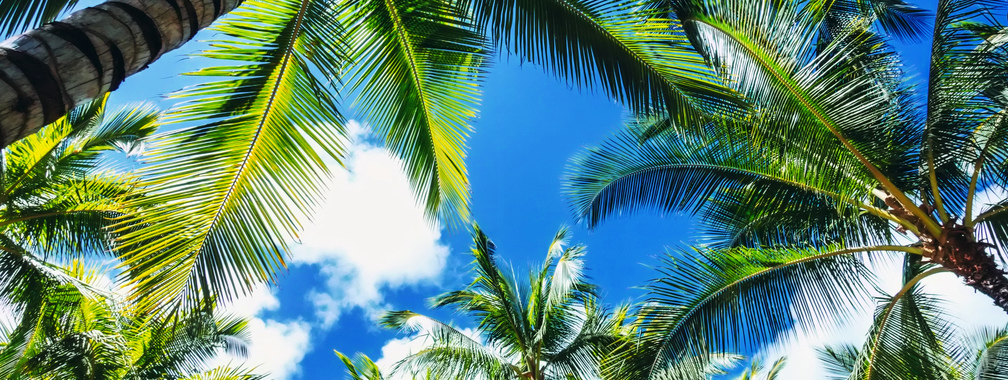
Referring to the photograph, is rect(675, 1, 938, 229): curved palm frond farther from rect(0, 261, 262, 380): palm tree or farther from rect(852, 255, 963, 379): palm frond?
rect(0, 261, 262, 380): palm tree

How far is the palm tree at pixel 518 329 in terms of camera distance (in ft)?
34.5

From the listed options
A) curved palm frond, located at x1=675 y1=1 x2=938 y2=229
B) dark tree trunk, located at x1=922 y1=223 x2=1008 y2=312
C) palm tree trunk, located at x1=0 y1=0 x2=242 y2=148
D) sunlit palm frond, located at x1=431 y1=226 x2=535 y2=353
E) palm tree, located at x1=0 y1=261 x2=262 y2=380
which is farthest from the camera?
sunlit palm frond, located at x1=431 y1=226 x2=535 y2=353

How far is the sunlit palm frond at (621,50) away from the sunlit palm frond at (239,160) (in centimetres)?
124

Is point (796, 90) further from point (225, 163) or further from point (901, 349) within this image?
point (225, 163)

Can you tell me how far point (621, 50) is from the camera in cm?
383

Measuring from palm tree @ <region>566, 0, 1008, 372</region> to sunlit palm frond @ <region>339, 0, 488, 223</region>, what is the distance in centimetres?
159

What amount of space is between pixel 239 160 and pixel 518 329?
8.53m

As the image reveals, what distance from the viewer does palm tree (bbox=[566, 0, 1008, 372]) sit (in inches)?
182

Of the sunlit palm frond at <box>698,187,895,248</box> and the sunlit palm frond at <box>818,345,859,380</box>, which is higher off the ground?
the sunlit palm frond at <box>698,187,895,248</box>

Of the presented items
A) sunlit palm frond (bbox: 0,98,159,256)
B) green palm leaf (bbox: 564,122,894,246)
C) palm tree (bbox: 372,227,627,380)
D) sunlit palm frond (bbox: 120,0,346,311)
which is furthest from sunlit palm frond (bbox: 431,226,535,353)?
sunlit palm frond (bbox: 120,0,346,311)

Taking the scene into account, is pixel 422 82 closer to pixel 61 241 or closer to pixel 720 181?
pixel 720 181

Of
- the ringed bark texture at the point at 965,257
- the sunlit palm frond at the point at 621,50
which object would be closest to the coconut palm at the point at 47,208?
the sunlit palm frond at the point at 621,50

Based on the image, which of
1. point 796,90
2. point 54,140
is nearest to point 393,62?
point 796,90

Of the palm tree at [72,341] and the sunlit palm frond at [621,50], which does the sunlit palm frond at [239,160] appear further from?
the palm tree at [72,341]
